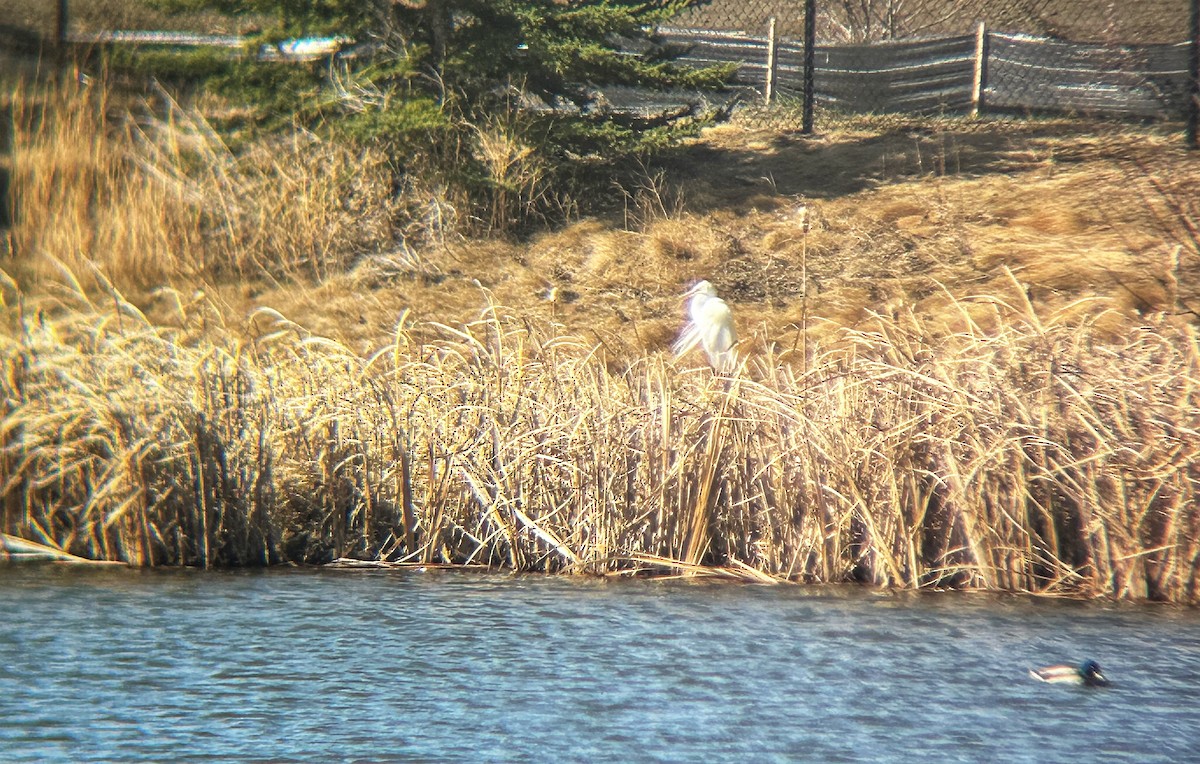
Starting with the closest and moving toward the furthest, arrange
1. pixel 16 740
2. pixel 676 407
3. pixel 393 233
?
pixel 16 740, pixel 676 407, pixel 393 233

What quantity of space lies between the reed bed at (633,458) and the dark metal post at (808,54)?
688 cm

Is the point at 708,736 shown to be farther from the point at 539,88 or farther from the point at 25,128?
the point at 25,128

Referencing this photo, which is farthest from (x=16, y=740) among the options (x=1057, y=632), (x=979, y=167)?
(x=979, y=167)

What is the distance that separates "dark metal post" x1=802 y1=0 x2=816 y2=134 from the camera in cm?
1309

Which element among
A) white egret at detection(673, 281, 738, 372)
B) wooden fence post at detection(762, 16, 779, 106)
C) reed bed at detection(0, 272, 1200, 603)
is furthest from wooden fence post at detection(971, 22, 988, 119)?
reed bed at detection(0, 272, 1200, 603)

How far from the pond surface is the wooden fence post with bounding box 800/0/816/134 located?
321 inches

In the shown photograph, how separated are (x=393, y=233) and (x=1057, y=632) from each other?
25.4 ft

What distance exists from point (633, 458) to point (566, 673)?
169 cm

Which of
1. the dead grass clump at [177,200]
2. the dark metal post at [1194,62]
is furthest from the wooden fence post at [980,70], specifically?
the dead grass clump at [177,200]

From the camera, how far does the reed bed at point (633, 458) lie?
19.6 feet

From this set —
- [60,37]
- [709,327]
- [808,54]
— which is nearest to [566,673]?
[709,327]

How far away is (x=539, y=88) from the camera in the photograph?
12078mm

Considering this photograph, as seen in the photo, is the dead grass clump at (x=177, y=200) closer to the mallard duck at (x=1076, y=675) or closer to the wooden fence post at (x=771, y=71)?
the wooden fence post at (x=771, y=71)

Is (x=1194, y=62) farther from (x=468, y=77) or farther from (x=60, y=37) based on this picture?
(x=60, y=37)
